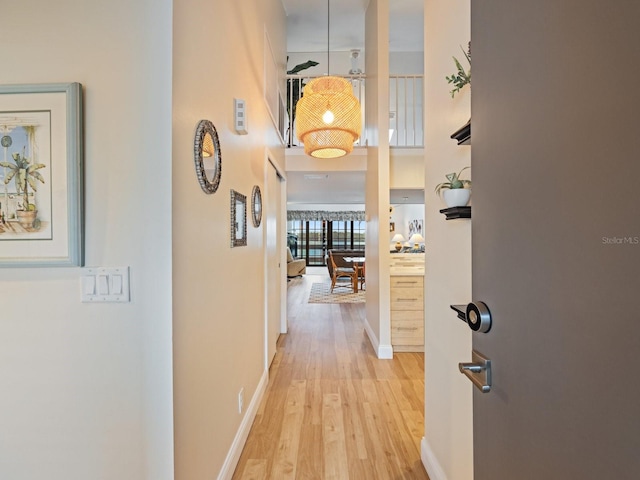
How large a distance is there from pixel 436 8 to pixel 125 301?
1980mm

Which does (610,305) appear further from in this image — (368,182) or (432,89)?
(368,182)

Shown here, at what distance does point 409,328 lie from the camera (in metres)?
3.66

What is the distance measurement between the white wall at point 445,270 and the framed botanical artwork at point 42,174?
148 centimetres

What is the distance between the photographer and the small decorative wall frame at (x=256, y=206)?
2.39 meters

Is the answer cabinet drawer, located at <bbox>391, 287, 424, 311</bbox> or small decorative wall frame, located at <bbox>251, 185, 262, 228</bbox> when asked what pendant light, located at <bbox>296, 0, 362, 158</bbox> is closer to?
small decorative wall frame, located at <bbox>251, 185, 262, 228</bbox>

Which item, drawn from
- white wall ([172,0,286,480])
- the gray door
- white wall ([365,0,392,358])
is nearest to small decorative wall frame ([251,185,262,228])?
white wall ([172,0,286,480])

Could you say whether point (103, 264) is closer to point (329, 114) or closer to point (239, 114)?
point (239, 114)

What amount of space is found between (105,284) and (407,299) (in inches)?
124

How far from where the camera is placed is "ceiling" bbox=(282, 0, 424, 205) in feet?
15.6

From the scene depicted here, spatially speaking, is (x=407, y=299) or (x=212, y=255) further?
(x=407, y=299)

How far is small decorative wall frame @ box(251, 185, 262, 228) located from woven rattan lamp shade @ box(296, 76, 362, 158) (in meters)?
0.79

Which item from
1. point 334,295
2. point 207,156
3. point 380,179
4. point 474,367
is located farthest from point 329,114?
point 334,295

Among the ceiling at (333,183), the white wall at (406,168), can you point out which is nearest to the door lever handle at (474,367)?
the white wall at (406,168)

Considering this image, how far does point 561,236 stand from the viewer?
1.89 feet
